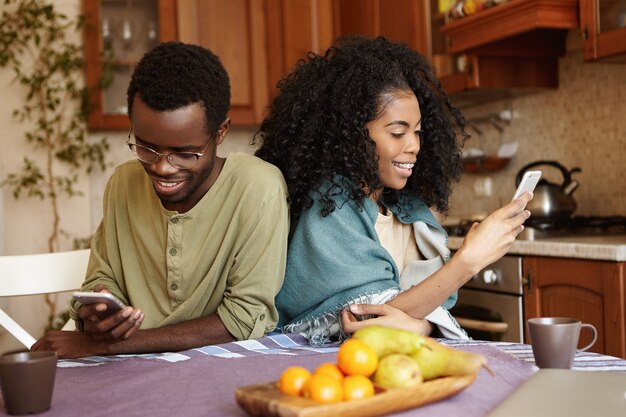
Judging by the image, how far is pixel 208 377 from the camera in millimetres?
1100

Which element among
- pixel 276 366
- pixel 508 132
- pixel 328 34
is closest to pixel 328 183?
pixel 276 366

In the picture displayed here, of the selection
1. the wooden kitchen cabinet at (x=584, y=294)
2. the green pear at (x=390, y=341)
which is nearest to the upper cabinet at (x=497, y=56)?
the wooden kitchen cabinet at (x=584, y=294)

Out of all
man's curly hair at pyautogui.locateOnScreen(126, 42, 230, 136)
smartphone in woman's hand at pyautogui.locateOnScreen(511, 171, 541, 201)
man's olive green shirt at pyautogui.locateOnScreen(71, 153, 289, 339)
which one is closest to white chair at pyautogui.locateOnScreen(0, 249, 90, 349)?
man's olive green shirt at pyautogui.locateOnScreen(71, 153, 289, 339)

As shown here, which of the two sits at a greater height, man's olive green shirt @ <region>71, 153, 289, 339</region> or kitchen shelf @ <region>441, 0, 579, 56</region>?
kitchen shelf @ <region>441, 0, 579, 56</region>

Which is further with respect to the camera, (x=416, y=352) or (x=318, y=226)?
(x=318, y=226)

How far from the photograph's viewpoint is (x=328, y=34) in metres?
4.12

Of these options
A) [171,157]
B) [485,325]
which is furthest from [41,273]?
[485,325]

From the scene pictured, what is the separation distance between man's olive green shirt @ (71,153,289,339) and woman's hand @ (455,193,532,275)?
344 millimetres

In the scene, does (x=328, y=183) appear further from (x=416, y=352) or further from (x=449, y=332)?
(x=416, y=352)

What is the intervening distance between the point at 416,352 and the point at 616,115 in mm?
2255

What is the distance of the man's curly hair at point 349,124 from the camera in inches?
63.0

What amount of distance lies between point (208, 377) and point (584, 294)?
162 cm

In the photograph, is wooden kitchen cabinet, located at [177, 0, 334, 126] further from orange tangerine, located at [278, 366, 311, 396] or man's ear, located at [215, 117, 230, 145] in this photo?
orange tangerine, located at [278, 366, 311, 396]

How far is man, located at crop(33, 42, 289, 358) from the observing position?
55.3 inches
